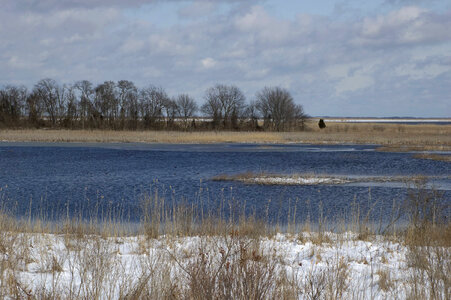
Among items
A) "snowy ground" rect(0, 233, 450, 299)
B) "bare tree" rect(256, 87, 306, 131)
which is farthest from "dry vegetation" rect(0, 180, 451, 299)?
"bare tree" rect(256, 87, 306, 131)

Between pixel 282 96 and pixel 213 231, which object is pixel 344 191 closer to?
pixel 213 231

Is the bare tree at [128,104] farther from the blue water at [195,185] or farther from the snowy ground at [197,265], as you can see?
the snowy ground at [197,265]

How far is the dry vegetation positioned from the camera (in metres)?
4.48

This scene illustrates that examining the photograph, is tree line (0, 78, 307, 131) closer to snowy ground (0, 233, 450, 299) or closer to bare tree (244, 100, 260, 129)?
bare tree (244, 100, 260, 129)

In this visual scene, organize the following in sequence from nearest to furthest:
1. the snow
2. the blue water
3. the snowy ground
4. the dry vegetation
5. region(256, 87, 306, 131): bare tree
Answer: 1. the dry vegetation
2. the snowy ground
3. the blue water
4. the snow
5. region(256, 87, 306, 131): bare tree

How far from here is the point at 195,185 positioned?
1891 centimetres

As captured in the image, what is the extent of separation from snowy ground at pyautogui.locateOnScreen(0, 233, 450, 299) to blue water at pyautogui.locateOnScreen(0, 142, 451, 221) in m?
1.59

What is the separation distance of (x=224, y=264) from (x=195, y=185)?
1429 centimetres

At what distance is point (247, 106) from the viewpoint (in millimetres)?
81062

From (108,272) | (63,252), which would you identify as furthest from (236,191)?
(108,272)

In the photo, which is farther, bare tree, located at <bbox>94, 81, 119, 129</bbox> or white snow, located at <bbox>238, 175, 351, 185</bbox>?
bare tree, located at <bbox>94, 81, 119, 129</bbox>

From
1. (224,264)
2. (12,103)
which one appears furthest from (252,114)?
(224,264)

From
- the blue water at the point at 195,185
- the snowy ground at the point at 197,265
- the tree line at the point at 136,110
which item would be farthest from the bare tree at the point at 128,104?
the snowy ground at the point at 197,265

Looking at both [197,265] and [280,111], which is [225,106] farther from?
[197,265]
